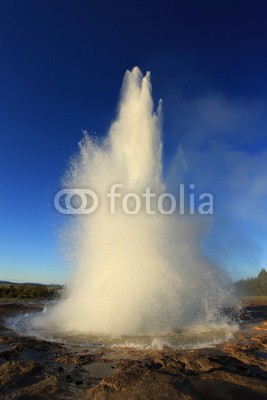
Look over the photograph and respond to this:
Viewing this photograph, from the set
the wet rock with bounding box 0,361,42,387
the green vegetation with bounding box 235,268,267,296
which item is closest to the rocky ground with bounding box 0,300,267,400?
the wet rock with bounding box 0,361,42,387

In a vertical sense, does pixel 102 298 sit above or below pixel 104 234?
below

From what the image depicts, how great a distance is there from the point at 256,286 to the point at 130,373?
55.3 m

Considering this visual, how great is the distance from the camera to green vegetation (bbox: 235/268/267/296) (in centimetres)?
5250

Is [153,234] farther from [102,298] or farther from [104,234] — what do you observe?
[102,298]

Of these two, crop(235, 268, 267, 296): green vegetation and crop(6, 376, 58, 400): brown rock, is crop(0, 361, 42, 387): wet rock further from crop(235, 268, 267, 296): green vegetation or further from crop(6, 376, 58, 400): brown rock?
crop(235, 268, 267, 296): green vegetation

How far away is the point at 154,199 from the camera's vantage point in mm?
16328

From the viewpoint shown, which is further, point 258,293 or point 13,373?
point 258,293

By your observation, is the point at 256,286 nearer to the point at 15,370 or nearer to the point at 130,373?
the point at 130,373

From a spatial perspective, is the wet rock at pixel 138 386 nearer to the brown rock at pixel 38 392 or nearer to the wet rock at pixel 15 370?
the brown rock at pixel 38 392

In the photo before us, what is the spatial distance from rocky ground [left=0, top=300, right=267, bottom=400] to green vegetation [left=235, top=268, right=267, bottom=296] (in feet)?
147

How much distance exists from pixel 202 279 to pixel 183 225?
2.71m

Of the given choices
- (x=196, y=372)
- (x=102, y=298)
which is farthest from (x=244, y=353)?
(x=102, y=298)

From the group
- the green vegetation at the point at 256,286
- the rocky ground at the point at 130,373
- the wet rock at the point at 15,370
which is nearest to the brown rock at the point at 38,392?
the rocky ground at the point at 130,373

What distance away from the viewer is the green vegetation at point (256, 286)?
5250 centimetres
